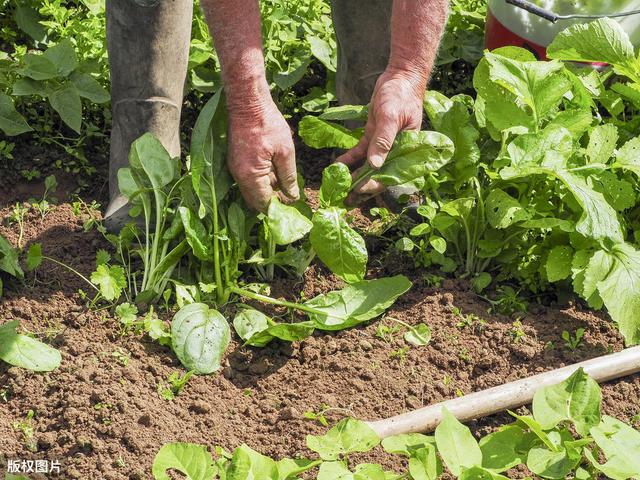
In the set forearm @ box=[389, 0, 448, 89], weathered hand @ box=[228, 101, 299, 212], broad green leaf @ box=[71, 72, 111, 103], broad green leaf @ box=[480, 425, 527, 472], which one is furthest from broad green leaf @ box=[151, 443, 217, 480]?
broad green leaf @ box=[71, 72, 111, 103]

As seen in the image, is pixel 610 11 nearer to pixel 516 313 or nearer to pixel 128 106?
pixel 516 313

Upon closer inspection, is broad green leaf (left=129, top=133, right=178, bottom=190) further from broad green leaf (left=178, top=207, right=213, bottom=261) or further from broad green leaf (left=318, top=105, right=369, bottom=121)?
broad green leaf (left=318, top=105, right=369, bottom=121)

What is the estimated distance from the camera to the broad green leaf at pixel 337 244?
260cm

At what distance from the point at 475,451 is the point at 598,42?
1.35m

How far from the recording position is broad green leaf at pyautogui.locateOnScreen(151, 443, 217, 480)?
205 centimetres

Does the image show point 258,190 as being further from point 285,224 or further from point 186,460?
point 186,460

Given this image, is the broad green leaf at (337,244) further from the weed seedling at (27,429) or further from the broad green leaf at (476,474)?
the weed seedling at (27,429)

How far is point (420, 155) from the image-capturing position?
272cm

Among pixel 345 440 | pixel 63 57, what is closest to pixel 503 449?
pixel 345 440

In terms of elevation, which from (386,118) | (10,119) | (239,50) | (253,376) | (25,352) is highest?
(239,50)

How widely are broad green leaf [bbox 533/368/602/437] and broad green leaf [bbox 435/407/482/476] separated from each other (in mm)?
200

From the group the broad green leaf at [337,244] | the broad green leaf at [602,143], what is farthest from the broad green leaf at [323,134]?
the broad green leaf at [602,143]

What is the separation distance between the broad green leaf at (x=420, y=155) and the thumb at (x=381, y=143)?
48 mm

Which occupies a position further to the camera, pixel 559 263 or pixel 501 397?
pixel 559 263
